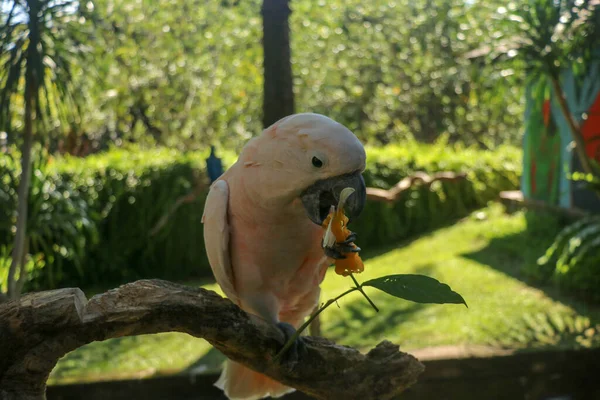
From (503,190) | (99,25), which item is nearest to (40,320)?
(99,25)

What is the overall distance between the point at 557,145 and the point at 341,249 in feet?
20.1

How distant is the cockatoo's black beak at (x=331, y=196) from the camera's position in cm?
141

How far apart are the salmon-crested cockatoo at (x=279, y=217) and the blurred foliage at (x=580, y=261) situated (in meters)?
3.74

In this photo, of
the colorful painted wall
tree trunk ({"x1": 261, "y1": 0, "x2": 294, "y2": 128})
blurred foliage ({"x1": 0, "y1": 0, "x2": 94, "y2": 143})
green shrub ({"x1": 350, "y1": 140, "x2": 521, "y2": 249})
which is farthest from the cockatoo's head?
green shrub ({"x1": 350, "y1": 140, "x2": 521, "y2": 249})

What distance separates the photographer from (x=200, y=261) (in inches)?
264

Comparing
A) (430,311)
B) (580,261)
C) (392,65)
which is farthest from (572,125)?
(392,65)

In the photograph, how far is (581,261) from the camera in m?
5.16

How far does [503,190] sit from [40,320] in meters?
8.25

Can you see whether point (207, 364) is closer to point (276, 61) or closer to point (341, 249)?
point (276, 61)

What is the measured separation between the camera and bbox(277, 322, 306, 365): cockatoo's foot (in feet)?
5.70

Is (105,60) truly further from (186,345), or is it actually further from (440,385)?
(440,385)

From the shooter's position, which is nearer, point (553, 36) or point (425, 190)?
point (553, 36)

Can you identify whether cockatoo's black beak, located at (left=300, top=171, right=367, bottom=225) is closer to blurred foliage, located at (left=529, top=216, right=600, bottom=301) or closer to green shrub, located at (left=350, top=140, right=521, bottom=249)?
blurred foliage, located at (left=529, top=216, right=600, bottom=301)

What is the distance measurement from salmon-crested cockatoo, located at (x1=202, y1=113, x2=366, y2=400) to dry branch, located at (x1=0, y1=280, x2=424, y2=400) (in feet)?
0.32
